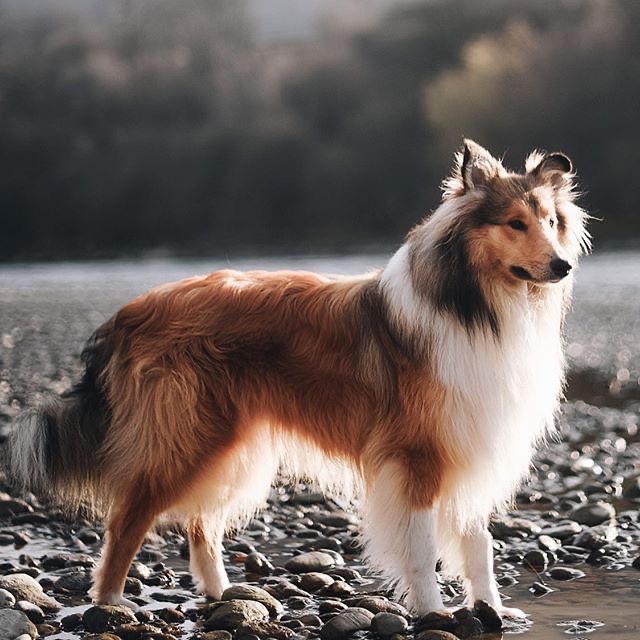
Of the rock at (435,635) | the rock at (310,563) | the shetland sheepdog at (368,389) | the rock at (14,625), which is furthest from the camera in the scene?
the rock at (310,563)

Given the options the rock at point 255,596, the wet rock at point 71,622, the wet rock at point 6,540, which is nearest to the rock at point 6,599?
the wet rock at point 71,622

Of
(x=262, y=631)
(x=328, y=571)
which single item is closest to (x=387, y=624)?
(x=262, y=631)

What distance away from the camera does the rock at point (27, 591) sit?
192 inches

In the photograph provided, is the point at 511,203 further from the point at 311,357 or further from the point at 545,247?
the point at 311,357

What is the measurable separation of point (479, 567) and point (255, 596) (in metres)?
1.08

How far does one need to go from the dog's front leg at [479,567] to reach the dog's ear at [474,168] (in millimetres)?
1649

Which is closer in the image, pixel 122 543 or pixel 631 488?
pixel 122 543

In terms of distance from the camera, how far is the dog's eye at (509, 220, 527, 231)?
470 cm

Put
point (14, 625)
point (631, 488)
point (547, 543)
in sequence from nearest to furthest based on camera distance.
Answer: point (14, 625)
point (547, 543)
point (631, 488)

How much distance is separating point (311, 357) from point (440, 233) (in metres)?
0.85

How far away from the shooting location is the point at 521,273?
15.4 ft

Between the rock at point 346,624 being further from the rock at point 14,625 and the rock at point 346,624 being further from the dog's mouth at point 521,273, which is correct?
the dog's mouth at point 521,273

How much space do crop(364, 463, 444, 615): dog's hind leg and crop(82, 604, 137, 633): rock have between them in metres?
1.23

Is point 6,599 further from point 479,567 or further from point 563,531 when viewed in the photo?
point 563,531
